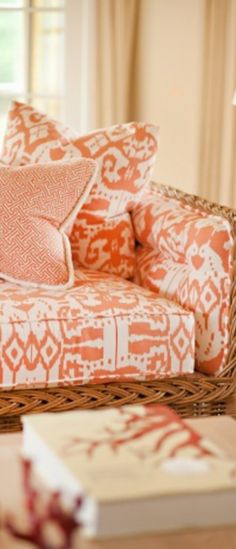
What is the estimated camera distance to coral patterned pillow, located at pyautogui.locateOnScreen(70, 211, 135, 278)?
3.09 meters

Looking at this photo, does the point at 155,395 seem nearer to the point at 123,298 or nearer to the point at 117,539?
the point at 123,298

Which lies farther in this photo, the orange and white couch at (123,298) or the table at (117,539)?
the orange and white couch at (123,298)

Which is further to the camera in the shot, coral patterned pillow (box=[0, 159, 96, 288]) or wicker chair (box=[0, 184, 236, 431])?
coral patterned pillow (box=[0, 159, 96, 288])

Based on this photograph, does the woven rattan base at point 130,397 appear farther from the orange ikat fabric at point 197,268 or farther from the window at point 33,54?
the window at point 33,54

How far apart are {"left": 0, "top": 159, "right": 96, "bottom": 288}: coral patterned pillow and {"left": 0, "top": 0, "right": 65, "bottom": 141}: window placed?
1.50 m

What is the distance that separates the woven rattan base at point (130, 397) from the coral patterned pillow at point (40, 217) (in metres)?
0.30

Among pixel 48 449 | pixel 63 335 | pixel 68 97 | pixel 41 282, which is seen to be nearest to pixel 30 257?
pixel 41 282

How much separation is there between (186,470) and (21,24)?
3.08 m

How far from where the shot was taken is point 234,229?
8.99ft

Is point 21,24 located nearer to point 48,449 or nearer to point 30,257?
point 30,257

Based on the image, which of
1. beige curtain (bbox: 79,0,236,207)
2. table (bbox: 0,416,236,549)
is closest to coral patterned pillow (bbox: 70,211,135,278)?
beige curtain (bbox: 79,0,236,207)

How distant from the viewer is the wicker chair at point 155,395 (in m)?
2.61

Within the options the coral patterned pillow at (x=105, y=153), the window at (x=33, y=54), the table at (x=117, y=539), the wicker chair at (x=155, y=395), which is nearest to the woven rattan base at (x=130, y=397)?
the wicker chair at (x=155, y=395)

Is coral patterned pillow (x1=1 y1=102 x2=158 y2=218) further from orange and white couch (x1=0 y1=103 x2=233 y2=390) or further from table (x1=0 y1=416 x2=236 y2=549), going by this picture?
table (x1=0 y1=416 x2=236 y2=549)
